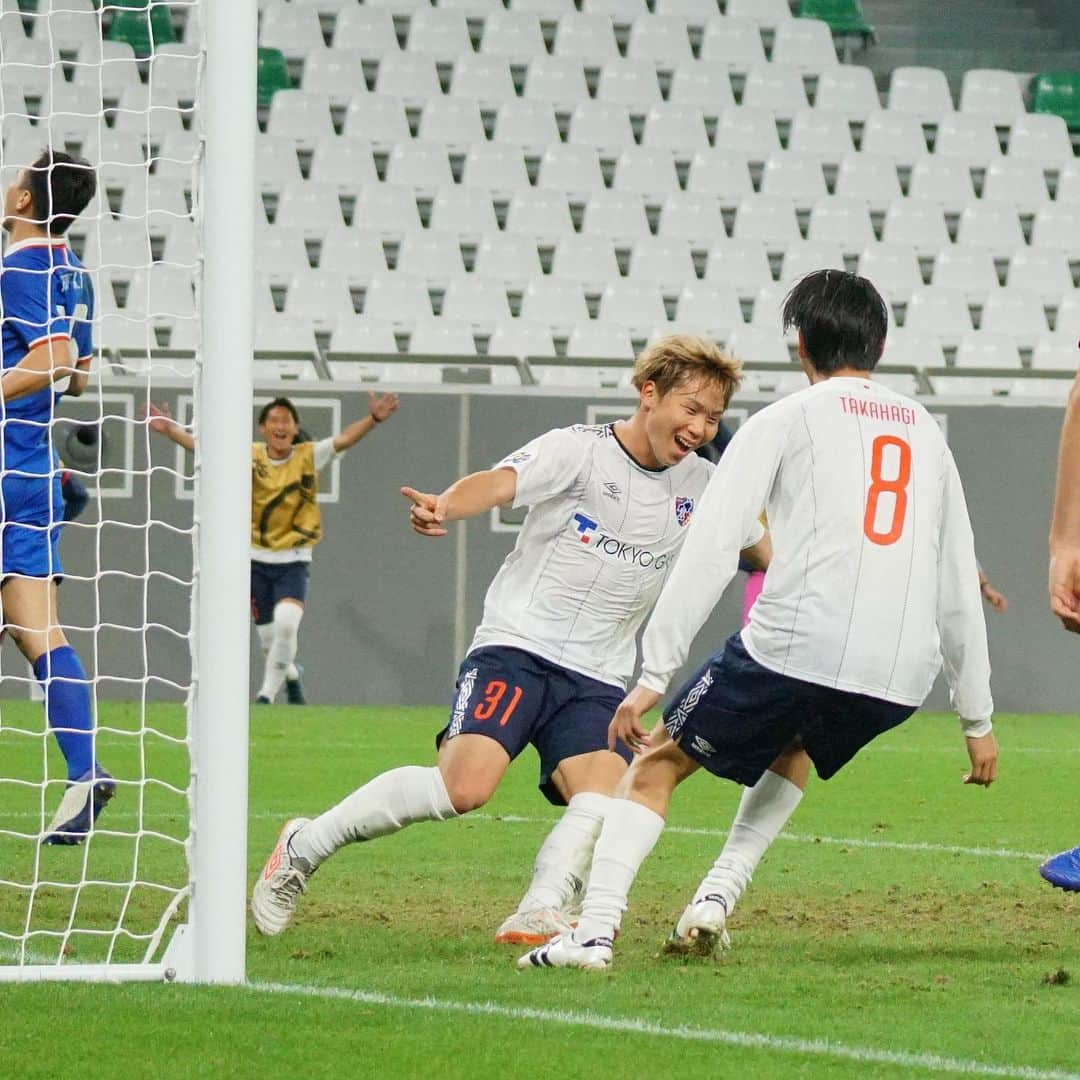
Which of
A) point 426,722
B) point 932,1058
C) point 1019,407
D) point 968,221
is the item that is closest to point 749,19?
point 968,221

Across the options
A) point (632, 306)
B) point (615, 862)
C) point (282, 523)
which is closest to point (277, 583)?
point (282, 523)

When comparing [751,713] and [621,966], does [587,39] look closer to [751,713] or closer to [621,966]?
[751,713]

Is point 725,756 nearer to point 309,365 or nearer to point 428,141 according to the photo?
point 309,365

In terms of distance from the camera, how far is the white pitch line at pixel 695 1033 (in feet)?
10.2

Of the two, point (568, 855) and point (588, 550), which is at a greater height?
point (588, 550)

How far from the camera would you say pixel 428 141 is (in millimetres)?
14867

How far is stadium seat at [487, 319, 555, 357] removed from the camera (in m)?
13.7

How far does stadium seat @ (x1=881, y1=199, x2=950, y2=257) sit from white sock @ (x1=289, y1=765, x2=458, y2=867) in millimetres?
11308

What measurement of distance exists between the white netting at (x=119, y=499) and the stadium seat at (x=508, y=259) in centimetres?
214

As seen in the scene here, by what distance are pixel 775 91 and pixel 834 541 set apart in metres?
12.4

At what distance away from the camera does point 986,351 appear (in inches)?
566

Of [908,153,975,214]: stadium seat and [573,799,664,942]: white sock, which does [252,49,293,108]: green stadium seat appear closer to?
[908,153,975,214]: stadium seat

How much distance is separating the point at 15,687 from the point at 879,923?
834 cm

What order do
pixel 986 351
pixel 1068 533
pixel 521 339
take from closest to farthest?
pixel 1068 533 → pixel 521 339 → pixel 986 351
